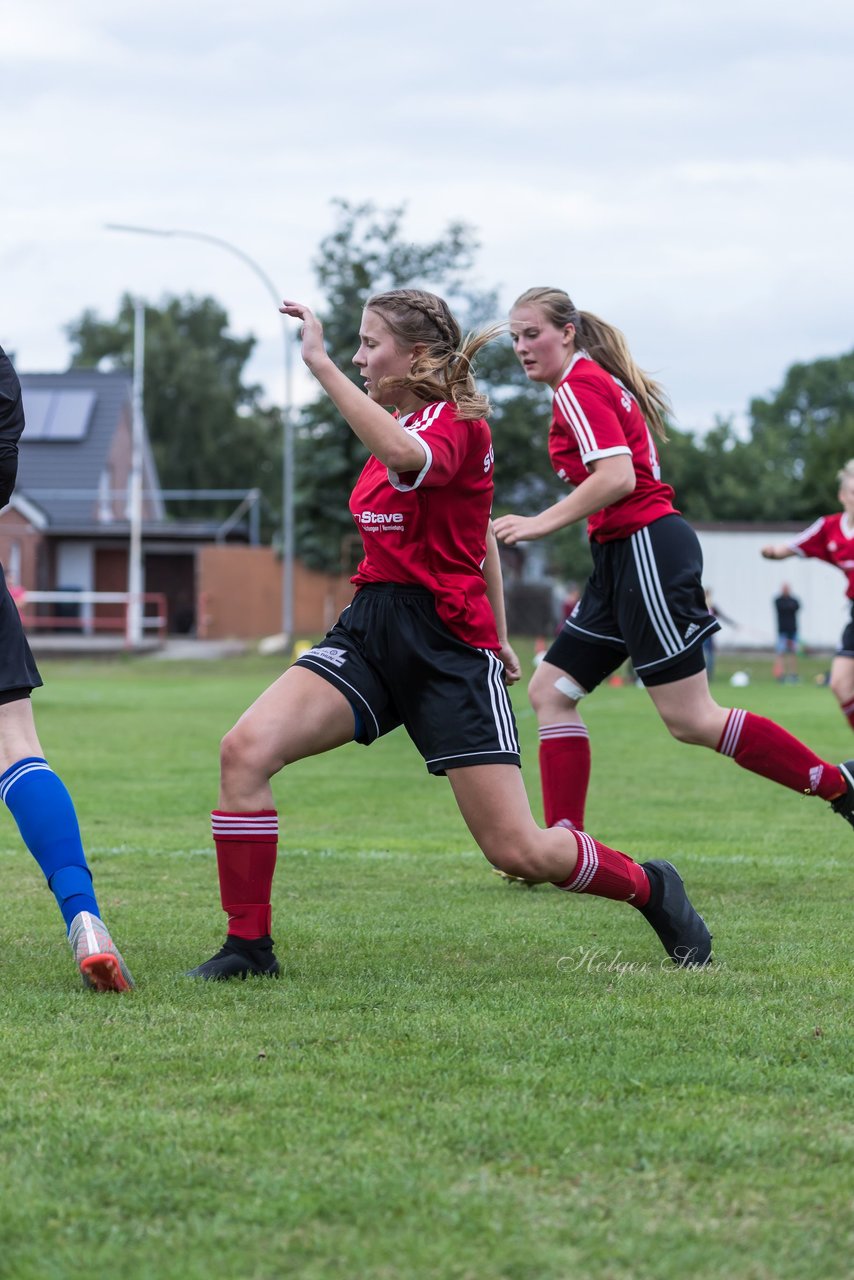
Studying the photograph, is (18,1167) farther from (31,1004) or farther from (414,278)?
(414,278)

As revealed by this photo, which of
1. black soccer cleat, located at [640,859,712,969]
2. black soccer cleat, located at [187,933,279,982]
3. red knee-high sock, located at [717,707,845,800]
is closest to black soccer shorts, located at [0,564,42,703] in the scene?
black soccer cleat, located at [187,933,279,982]

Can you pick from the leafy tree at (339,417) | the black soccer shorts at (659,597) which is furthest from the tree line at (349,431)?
the black soccer shorts at (659,597)

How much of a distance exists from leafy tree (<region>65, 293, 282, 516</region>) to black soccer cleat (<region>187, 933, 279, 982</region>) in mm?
66978

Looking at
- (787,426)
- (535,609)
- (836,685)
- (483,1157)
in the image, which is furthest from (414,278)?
(787,426)

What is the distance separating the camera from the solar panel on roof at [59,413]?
55219mm

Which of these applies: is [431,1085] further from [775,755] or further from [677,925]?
[775,755]

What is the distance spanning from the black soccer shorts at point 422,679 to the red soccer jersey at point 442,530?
5 centimetres

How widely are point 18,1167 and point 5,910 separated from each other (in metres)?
3.04

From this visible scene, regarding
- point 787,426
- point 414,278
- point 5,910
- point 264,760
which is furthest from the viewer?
point 787,426

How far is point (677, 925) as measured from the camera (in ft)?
15.2

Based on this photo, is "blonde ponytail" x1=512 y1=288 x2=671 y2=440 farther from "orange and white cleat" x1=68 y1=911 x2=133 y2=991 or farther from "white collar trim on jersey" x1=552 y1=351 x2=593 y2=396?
"orange and white cleat" x1=68 y1=911 x2=133 y2=991

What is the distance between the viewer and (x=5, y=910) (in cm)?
566

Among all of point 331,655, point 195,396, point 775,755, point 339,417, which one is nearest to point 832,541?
point 775,755

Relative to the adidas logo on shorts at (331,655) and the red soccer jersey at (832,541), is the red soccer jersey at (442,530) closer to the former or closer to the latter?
the adidas logo on shorts at (331,655)
